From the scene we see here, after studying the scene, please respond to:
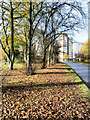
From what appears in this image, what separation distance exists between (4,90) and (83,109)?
2.87 m

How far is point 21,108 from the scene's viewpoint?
9.19 feet

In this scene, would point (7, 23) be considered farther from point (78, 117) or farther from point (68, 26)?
point (78, 117)

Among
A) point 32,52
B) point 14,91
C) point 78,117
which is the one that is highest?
point 32,52

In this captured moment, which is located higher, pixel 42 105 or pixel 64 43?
pixel 64 43

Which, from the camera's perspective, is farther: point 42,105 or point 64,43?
point 64,43

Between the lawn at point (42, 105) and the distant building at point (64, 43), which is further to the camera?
the distant building at point (64, 43)

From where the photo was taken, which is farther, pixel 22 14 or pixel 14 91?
pixel 22 14

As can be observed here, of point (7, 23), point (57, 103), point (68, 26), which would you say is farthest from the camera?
point (68, 26)

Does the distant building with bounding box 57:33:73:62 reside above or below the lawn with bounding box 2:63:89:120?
above

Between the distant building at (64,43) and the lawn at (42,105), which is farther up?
the distant building at (64,43)

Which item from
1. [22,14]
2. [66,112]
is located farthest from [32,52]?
[66,112]

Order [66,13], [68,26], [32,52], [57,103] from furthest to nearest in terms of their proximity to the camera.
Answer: [68,26] → [66,13] → [32,52] → [57,103]

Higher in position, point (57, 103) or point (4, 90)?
point (4, 90)

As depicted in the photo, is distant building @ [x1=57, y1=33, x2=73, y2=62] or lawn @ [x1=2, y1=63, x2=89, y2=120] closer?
lawn @ [x1=2, y1=63, x2=89, y2=120]
